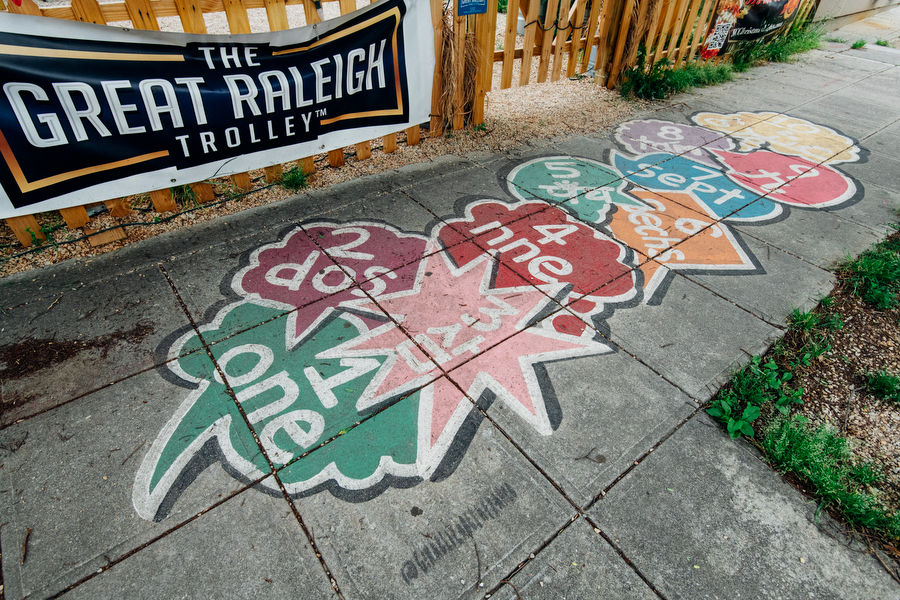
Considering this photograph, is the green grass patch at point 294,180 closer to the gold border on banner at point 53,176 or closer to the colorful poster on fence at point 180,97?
the colorful poster on fence at point 180,97

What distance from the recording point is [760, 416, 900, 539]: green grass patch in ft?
6.54

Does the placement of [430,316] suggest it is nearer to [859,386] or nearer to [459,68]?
[859,386]

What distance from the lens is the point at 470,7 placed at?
443 centimetres

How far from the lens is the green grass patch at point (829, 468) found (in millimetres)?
1993

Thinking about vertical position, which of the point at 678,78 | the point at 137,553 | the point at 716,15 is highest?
the point at 716,15

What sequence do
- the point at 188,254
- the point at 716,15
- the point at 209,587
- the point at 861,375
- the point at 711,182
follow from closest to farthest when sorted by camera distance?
the point at 209,587
the point at 861,375
the point at 188,254
the point at 711,182
the point at 716,15

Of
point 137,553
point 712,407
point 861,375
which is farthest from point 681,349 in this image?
point 137,553

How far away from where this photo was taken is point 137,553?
1.84 m

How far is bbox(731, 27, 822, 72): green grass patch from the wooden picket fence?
3.28ft

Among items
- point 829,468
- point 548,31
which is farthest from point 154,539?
point 548,31

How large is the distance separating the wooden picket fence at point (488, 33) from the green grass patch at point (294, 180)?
0.22 feet

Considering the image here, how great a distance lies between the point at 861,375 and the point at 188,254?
445cm

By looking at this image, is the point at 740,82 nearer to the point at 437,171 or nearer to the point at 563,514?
the point at 437,171

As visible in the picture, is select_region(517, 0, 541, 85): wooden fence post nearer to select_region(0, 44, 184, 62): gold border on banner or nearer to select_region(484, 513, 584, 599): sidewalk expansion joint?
select_region(0, 44, 184, 62): gold border on banner
